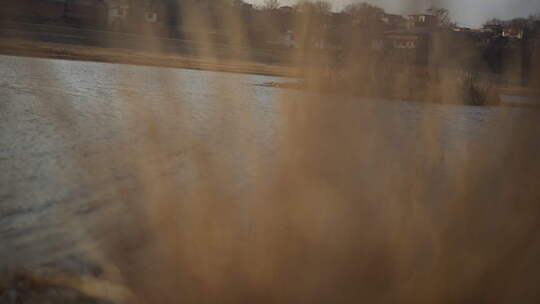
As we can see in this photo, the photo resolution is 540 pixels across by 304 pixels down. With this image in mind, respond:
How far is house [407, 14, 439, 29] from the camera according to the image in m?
2.30

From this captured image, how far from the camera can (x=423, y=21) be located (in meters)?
2.35

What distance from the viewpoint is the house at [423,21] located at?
2300mm

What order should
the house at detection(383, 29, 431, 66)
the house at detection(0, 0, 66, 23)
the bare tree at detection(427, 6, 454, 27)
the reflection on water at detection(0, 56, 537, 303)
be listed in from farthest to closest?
the house at detection(0, 0, 66, 23) < the house at detection(383, 29, 431, 66) < the bare tree at detection(427, 6, 454, 27) < the reflection on water at detection(0, 56, 537, 303)

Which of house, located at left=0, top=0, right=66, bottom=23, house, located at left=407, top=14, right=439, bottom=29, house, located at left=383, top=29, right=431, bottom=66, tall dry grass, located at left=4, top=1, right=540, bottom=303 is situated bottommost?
tall dry grass, located at left=4, top=1, right=540, bottom=303

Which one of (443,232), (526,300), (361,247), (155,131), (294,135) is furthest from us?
(155,131)

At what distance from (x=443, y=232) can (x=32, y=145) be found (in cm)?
256

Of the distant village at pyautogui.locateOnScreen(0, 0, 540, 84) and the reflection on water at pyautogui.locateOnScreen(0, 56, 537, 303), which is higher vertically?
the distant village at pyautogui.locateOnScreen(0, 0, 540, 84)

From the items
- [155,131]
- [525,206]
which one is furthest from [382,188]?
[155,131]

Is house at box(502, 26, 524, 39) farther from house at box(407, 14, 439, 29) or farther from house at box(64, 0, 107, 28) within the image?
house at box(64, 0, 107, 28)

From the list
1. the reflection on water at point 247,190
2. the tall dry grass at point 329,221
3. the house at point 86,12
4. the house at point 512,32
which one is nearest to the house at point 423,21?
the house at point 512,32

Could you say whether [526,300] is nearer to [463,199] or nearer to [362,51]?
[463,199]

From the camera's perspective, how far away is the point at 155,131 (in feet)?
13.0

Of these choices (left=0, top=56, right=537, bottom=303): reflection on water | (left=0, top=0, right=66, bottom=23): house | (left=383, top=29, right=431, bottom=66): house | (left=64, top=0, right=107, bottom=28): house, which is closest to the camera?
(left=0, top=56, right=537, bottom=303): reflection on water

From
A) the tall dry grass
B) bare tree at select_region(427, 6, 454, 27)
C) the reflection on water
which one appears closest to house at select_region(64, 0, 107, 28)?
the reflection on water
